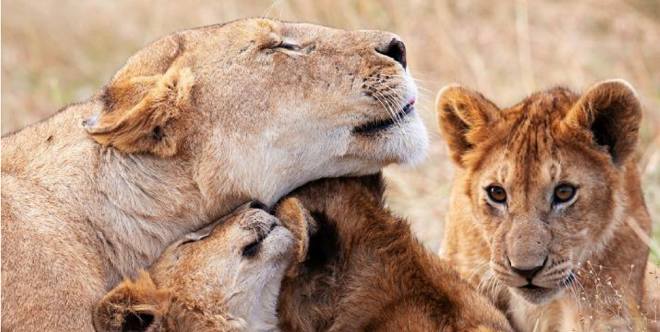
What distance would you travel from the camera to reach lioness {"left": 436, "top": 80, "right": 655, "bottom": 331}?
3.97 meters

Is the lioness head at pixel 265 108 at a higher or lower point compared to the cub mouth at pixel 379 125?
higher

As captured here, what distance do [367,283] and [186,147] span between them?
76 centimetres

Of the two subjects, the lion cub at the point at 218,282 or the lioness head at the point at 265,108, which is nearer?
the lion cub at the point at 218,282

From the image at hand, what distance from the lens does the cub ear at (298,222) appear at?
3.31m

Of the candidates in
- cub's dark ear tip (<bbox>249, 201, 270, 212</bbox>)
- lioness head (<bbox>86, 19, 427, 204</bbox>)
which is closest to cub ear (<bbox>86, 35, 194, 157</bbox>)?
lioness head (<bbox>86, 19, 427, 204</bbox>)

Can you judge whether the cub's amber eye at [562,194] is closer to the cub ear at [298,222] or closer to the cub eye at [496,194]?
the cub eye at [496,194]

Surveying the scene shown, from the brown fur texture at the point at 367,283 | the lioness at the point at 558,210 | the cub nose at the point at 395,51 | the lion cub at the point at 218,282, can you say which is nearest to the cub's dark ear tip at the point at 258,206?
the lion cub at the point at 218,282

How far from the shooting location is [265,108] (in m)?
3.68

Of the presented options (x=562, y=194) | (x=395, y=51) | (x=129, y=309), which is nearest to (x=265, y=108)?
(x=395, y=51)

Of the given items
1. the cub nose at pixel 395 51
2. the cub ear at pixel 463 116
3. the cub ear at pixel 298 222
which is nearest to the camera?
the cub ear at pixel 298 222

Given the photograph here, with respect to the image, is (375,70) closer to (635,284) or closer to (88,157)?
(88,157)

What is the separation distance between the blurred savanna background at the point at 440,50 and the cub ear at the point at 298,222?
2629 mm

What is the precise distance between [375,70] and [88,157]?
3.34 feet

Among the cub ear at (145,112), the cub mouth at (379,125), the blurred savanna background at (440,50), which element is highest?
the cub ear at (145,112)
